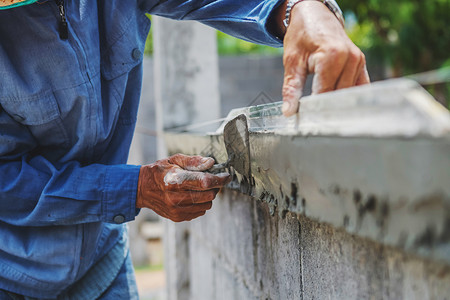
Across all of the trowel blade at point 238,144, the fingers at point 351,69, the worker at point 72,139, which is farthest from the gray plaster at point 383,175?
the worker at point 72,139

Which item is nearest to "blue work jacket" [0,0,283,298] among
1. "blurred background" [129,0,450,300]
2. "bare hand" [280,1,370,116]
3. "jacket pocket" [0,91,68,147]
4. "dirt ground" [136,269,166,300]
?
"jacket pocket" [0,91,68,147]

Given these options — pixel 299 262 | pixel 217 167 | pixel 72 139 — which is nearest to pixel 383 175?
pixel 299 262

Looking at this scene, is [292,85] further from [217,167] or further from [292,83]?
[217,167]

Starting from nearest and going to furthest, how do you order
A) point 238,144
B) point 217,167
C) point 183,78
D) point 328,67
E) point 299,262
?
point 328,67 < point 299,262 < point 238,144 < point 217,167 < point 183,78

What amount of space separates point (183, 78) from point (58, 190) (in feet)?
8.08

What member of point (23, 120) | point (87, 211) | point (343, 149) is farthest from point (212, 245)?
point (343, 149)

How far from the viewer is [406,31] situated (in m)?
7.55

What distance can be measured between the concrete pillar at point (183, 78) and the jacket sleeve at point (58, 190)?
7.27 feet

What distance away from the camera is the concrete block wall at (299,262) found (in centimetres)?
81

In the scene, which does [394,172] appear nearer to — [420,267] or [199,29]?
[420,267]

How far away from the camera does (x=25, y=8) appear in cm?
158

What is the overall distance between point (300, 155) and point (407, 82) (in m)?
0.34

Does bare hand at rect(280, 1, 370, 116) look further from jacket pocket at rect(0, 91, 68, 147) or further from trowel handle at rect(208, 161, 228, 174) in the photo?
jacket pocket at rect(0, 91, 68, 147)

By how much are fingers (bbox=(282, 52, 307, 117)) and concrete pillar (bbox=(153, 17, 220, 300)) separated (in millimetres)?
2730
